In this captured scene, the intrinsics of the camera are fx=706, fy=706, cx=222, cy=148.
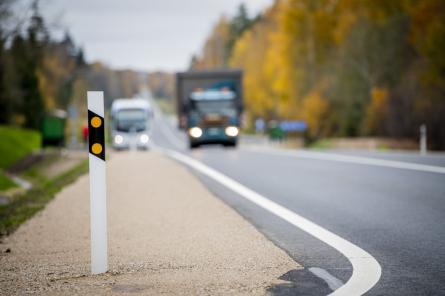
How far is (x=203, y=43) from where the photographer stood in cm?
13300

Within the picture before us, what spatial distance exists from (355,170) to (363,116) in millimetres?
29739

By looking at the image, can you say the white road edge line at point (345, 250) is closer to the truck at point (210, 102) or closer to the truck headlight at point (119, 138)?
the truck at point (210, 102)

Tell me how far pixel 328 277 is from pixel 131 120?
36.1m

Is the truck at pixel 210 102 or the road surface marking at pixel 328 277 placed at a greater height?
the truck at pixel 210 102

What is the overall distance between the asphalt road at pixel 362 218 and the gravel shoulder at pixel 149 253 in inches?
12.0

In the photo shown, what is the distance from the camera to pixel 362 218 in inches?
347

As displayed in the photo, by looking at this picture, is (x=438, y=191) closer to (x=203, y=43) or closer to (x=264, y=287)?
(x=264, y=287)

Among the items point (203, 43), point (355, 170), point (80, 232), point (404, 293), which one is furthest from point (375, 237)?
point (203, 43)

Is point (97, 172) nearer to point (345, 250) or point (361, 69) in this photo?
point (345, 250)

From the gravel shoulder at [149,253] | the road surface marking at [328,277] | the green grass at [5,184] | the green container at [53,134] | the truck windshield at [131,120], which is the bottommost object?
the green grass at [5,184]

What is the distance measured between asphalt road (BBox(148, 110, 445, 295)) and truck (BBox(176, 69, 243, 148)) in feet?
Result: 45.0

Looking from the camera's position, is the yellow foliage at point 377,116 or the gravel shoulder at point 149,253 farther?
the yellow foliage at point 377,116

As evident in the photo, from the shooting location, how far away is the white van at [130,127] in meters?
40.3

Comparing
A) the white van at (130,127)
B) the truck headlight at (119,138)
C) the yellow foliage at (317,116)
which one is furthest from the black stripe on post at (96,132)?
the yellow foliage at (317,116)
